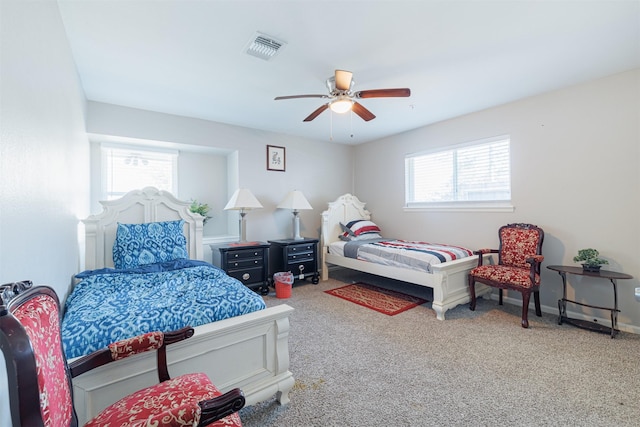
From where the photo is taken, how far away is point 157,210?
3402mm

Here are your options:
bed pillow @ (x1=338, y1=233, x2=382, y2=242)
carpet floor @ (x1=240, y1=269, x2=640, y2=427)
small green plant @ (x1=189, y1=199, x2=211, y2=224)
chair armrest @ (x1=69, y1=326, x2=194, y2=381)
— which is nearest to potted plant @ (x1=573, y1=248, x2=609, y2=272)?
carpet floor @ (x1=240, y1=269, x2=640, y2=427)

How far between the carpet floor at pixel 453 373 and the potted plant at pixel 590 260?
0.62m

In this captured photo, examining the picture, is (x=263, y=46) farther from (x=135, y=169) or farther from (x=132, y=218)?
(x=135, y=169)

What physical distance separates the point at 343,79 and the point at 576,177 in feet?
9.09

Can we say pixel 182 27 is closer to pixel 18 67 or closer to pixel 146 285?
pixel 18 67

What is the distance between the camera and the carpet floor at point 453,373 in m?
1.69

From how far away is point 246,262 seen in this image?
3859 millimetres

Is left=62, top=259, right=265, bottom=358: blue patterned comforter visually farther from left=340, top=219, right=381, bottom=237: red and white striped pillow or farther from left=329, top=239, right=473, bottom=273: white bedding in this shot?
left=340, top=219, right=381, bottom=237: red and white striped pillow

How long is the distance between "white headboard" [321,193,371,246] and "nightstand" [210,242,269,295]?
1.20 m

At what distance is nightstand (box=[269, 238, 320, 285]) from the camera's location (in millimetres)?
4324

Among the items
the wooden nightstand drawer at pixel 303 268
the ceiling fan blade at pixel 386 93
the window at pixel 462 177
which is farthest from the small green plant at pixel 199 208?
the window at pixel 462 177

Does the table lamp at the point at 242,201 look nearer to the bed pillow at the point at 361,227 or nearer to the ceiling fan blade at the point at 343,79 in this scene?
the bed pillow at the point at 361,227

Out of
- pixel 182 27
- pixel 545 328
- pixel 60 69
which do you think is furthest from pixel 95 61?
pixel 545 328

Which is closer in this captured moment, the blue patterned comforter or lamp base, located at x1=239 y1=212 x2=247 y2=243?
the blue patterned comforter
